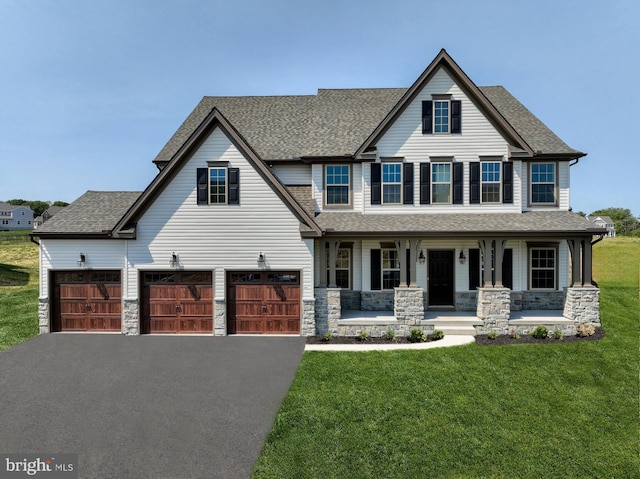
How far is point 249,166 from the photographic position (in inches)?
496

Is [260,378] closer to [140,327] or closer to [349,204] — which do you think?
[140,327]

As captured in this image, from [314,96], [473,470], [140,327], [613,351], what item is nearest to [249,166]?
[140,327]

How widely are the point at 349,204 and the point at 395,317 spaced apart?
17.8 ft

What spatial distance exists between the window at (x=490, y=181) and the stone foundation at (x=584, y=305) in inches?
191

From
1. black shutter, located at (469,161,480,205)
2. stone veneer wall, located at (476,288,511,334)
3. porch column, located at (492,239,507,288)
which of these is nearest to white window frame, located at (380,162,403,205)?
black shutter, located at (469,161,480,205)

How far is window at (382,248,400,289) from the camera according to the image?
48.3 feet

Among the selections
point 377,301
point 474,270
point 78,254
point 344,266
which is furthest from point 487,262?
point 78,254

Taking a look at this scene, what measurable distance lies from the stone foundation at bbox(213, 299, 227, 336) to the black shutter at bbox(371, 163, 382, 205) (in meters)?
7.83

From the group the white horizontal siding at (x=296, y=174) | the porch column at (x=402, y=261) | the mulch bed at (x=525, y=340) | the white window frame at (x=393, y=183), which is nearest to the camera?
the mulch bed at (x=525, y=340)

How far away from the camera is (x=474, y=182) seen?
1414 cm

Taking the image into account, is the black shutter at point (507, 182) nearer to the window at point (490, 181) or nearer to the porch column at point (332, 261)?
the window at point (490, 181)

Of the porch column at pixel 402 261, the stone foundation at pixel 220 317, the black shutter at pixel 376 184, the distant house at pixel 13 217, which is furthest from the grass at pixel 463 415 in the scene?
the distant house at pixel 13 217

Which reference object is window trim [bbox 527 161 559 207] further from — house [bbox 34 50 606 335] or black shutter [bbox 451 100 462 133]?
black shutter [bbox 451 100 462 133]

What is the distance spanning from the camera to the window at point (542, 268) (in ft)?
47.7
